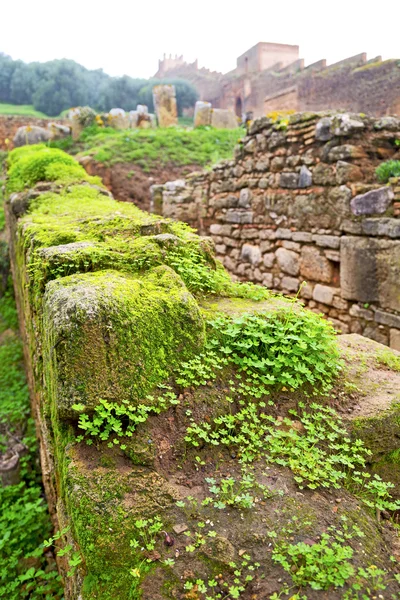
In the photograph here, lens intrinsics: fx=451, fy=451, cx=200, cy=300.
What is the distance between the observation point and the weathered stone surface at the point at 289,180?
604 cm

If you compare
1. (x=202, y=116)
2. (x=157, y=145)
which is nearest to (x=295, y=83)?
(x=202, y=116)

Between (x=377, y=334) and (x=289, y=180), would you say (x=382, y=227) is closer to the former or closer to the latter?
(x=377, y=334)

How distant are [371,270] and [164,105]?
14114mm

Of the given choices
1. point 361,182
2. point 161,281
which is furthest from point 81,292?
point 361,182

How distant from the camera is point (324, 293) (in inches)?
221

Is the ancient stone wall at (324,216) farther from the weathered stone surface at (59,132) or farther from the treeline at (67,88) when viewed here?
the treeline at (67,88)

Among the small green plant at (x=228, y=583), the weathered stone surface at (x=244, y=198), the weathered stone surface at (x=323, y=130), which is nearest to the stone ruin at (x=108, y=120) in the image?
the weathered stone surface at (x=244, y=198)

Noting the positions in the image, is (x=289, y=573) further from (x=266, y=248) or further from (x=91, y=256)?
(x=266, y=248)

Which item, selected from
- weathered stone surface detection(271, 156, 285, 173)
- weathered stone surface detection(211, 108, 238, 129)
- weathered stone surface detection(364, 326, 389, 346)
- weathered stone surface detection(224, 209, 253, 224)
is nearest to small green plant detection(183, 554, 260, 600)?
weathered stone surface detection(364, 326, 389, 346)

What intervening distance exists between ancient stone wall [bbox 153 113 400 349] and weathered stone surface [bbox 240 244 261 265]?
0.02 meters

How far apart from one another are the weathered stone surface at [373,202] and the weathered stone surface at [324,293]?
38.7 inches

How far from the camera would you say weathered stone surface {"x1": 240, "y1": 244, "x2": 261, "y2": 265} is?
704 centimetres

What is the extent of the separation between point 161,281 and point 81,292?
0.52 meters

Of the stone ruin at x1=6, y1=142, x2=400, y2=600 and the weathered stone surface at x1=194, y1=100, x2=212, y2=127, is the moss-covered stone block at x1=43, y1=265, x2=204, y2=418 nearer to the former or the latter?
the stone ruin at x1=6, y1=142, x2=400, y2=600
